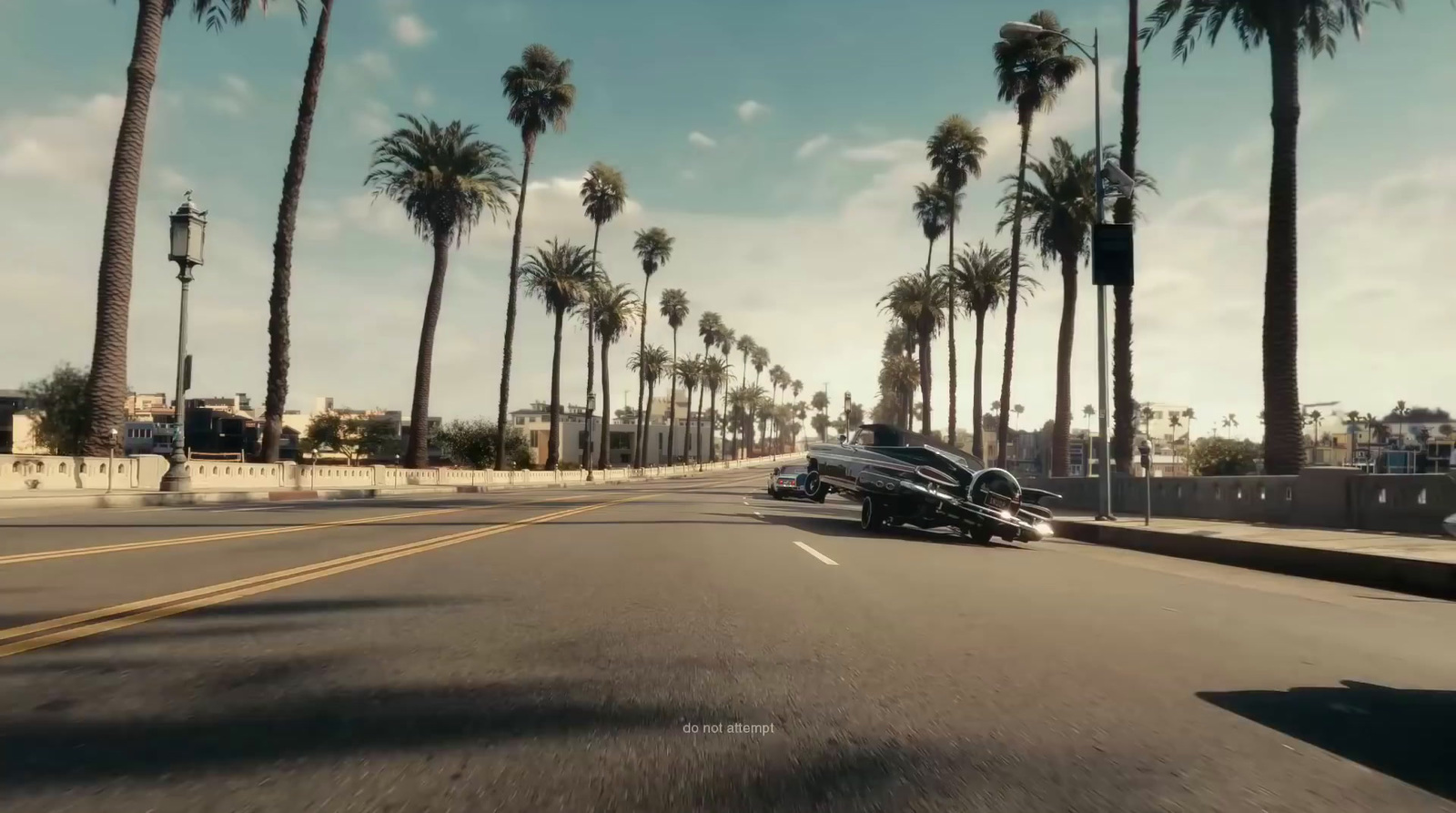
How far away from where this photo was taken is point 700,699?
4.60 meters

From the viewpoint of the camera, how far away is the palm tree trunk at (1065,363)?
39625 mm

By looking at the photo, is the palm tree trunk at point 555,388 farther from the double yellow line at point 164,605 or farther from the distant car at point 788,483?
the double yellow line at point 164,605

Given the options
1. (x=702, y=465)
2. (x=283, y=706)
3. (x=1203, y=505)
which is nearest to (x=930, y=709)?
(x=283, y=706)

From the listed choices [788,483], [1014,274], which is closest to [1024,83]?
[1014,274]

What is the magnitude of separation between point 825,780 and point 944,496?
13.3m

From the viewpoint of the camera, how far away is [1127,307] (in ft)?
99.4

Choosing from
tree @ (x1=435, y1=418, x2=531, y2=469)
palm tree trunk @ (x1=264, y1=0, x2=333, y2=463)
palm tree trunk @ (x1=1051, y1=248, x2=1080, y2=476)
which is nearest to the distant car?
palm tree trunk @ (x1=1051, y1=248, x2=1080, y2=476)

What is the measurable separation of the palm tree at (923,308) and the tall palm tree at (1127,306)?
3047cm

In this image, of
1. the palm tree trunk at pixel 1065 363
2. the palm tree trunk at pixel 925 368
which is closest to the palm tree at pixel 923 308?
the palm tree trunk at pixel 925 368

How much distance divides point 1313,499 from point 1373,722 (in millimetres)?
17726

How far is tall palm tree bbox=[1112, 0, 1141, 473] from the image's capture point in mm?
28469

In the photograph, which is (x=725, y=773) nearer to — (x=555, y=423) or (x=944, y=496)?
(x=944, y=496)

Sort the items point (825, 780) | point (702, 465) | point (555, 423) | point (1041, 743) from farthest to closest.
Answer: point (702, 465) < point (555, 423) < point (1041, 743) < point (825, 780)

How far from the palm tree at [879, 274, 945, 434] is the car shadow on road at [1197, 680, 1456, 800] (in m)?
57.9
